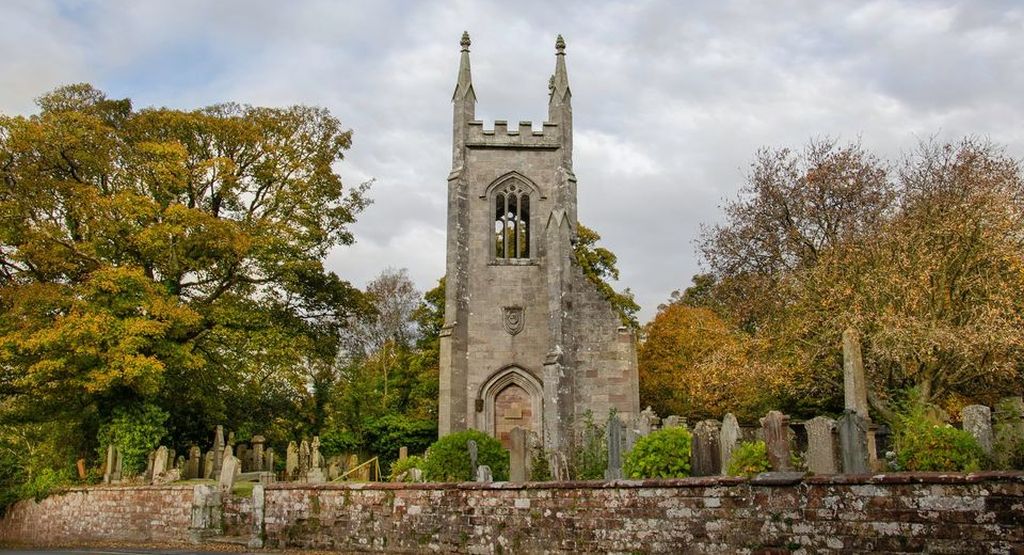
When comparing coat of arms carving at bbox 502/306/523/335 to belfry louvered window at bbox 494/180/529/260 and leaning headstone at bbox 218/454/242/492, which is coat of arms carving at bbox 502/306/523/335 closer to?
belfry louvered window at bbox 494/180/529/260

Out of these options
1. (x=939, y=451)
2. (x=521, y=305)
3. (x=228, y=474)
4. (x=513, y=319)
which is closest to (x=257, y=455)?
(x=513, y=319)

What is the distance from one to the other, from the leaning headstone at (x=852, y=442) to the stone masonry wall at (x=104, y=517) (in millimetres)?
12035

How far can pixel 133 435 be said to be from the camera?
75.2 feet

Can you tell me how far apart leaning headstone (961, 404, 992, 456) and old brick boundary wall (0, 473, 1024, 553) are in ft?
14.6

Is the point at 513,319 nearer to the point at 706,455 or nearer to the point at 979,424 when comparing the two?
the point at 706,455

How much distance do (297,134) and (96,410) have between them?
36.6ft

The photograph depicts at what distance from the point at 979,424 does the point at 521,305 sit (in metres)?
15.3

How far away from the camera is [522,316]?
25.4 meters

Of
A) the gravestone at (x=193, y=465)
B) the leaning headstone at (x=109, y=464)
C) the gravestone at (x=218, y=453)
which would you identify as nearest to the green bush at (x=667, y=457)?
the gravestone at (x=218, y=453)

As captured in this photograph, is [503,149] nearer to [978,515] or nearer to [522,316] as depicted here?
[522,316]

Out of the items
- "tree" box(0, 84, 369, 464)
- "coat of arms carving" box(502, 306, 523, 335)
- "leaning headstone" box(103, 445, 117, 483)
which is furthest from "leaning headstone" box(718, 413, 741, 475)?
"leaning headstone" box(103, 445, 117, 483)

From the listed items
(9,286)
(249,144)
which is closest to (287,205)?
(249,144)

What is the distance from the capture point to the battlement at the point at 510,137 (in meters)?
26.6

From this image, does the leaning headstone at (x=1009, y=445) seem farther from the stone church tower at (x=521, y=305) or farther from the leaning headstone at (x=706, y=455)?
the stone church tower at (x=521, y=305)
